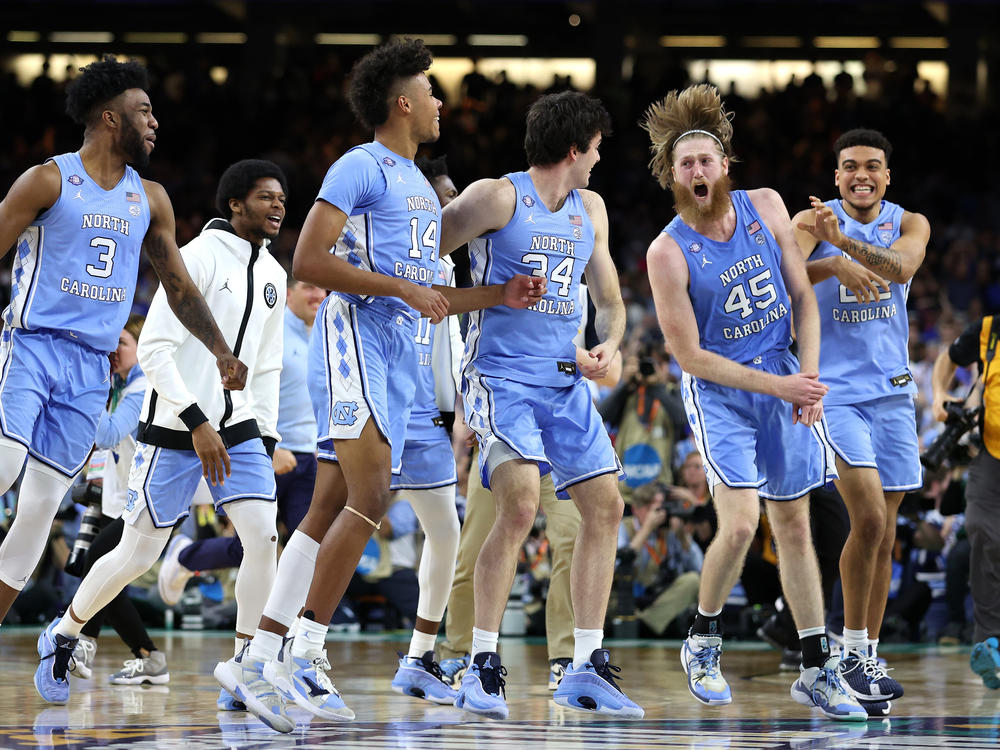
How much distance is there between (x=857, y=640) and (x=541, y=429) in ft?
5.70

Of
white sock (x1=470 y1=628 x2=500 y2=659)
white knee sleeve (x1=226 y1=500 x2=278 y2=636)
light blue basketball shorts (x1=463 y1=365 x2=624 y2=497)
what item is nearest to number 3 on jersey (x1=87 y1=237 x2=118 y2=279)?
white knee sleeve (x1=226 y1=500 x2=278 y2=636)

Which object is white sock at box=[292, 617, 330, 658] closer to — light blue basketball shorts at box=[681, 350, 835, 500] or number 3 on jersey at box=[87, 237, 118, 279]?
number 3 on jersey at box=[87, 237, 118, 279]

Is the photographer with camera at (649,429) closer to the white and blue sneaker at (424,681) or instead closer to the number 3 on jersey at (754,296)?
the white and blue sneaker at (424,681)

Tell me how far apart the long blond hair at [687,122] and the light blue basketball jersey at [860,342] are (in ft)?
2.46

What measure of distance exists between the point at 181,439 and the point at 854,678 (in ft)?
9.55

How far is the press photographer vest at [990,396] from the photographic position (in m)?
7.09

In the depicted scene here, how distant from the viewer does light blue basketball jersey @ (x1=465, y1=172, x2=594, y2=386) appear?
5.30 metres

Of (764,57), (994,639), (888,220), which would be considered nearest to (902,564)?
(994,639)

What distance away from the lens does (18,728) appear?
188 inches

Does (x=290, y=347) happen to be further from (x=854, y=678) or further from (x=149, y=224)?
(x=854, y=678)

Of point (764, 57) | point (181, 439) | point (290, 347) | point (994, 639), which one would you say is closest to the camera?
point (181, 439)

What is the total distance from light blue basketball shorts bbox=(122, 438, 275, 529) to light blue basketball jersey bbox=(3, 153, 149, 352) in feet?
1.70

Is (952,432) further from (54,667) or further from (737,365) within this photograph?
(54,667)

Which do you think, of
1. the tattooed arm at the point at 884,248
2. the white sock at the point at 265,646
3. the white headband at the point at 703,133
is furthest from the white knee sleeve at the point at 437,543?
the tattooed arm at the point at 884,248
